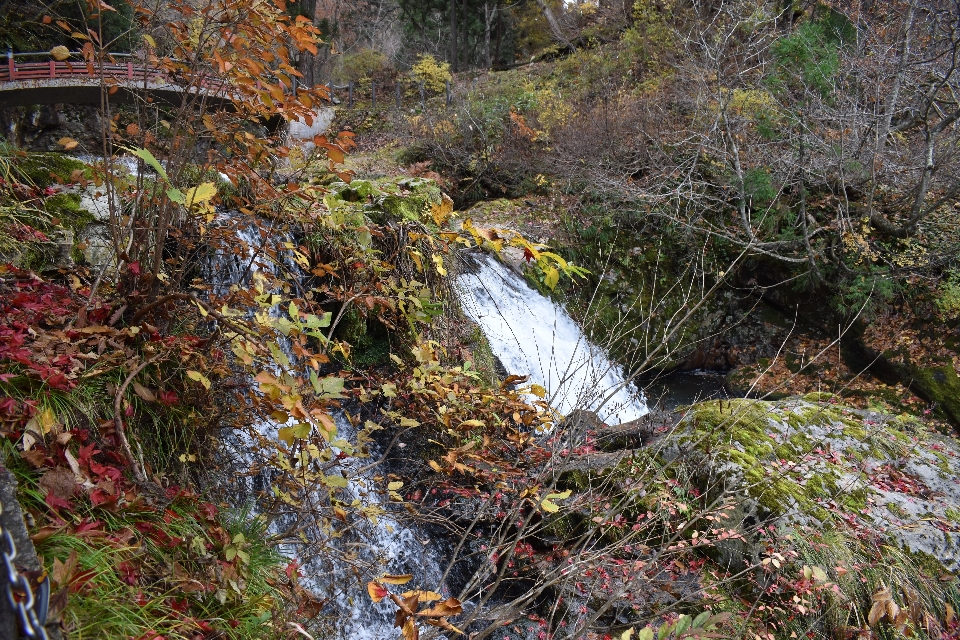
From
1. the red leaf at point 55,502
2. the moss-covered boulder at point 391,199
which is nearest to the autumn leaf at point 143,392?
the red leaf at point 55,502

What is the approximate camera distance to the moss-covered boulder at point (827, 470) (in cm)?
359

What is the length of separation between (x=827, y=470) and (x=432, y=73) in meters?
18.4

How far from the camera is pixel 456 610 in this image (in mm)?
1733

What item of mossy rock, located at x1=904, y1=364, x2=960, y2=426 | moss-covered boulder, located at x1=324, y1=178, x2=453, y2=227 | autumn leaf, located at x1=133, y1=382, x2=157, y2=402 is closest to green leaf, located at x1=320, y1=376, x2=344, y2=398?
autumn leaf, located at x1=133, y1=382, x2=157, y2=402

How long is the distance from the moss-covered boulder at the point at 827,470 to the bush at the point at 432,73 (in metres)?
17.0

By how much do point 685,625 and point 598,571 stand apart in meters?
2.45

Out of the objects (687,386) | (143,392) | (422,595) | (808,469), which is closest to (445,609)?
(422,595)

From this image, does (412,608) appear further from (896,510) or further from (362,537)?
(896,510)

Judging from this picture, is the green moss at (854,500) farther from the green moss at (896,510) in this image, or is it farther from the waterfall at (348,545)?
the waterfall at (348,545)

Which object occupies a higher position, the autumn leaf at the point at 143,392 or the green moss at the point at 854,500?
the autumn leaf at the point at 143,392

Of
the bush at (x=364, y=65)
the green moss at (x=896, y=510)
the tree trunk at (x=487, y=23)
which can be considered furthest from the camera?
the tree trunk at (x=487, y=23)

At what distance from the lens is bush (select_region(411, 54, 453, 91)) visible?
18516 mm

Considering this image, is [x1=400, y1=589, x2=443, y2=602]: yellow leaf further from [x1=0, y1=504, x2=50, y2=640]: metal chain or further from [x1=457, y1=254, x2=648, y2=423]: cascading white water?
[x1=457, y1=254, x2=648, y2=423]: cascading white water

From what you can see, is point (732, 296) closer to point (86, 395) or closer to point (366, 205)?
point (366, 205)
